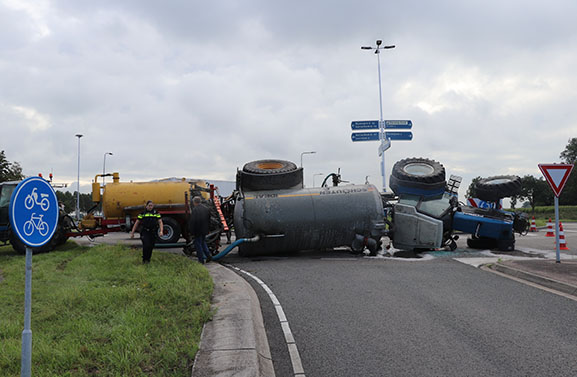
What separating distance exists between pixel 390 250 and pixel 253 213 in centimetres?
486

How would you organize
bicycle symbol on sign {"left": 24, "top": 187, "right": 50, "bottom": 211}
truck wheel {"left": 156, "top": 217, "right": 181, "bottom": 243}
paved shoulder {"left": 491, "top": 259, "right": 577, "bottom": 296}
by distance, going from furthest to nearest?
truck wheel {"left": 156, "top": 217, "right": 181, "bottom": 243}, paved shoulder {"left": 491, "top": 259, "right": 577, "bottom": 296}, bicycle symbol on sign {"left": 24, "top": 187, "right": 50, "bottom": 211}

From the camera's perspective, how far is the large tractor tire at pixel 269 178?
1283cm

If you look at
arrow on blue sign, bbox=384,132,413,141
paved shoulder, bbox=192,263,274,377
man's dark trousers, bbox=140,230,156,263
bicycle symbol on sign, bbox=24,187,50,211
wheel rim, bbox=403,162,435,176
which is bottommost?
paved shoulder, bbox=192,263,274,377

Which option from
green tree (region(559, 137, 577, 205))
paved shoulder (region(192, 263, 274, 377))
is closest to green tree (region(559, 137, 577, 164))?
green tree (region(559, 137, 577, 205))

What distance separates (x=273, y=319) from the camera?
5969 mm

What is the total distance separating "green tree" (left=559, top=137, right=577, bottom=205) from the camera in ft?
228

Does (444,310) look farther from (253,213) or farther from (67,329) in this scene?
(253,213)

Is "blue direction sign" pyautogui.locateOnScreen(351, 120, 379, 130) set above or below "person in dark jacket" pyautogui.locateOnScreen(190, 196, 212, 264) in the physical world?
above

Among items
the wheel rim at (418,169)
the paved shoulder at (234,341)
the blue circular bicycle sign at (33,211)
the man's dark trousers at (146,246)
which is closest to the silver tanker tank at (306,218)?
the wheel rim at (418,169)

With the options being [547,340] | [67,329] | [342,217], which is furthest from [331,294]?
[342,217]

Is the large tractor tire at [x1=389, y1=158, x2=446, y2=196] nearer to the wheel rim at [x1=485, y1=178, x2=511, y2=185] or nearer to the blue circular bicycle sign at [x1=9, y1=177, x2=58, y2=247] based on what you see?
the wheel rim at [x1=485, y1=178, x2=511, y2=185]

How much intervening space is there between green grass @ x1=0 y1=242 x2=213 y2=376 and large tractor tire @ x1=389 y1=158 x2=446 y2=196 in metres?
7.20

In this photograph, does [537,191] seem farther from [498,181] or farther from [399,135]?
[498,181]

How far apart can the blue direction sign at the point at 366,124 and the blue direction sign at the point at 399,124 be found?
649 mm
